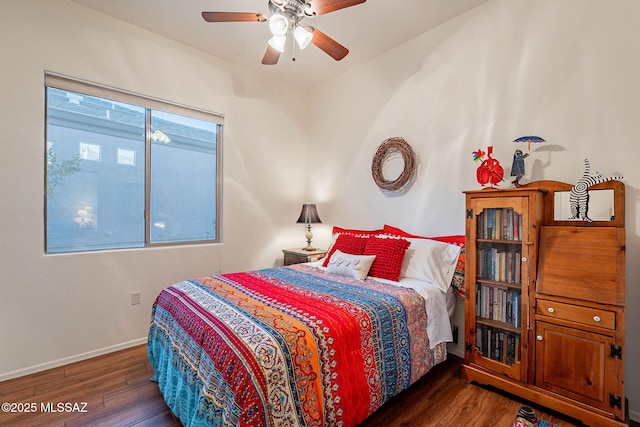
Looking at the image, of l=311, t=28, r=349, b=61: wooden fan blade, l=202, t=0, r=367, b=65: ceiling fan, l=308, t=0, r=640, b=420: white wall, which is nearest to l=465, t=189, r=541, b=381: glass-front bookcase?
l=308, t=0, r=640, b=420: white wall

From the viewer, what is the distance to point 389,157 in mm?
3178

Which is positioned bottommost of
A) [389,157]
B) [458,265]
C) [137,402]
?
[137,402]

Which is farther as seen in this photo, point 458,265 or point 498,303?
point 458,265

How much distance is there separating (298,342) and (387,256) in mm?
1331

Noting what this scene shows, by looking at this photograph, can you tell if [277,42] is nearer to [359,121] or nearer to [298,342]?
[359,121]

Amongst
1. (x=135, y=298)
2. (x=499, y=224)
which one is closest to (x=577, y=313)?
(x=499, y=224)

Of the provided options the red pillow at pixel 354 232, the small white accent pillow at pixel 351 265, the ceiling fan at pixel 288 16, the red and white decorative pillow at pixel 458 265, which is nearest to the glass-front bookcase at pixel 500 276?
the red and white decorative pillow at pixel 458 265

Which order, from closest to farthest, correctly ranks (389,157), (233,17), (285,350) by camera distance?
(285,350) < (233,17) < (389,157)

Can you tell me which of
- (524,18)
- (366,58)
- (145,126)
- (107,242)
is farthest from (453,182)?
(107,242)

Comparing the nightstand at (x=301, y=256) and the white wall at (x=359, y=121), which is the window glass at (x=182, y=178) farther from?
the nightstand at (x=301, y=256)

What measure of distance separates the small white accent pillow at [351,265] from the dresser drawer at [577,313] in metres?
1.17

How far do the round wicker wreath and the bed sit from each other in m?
0.79

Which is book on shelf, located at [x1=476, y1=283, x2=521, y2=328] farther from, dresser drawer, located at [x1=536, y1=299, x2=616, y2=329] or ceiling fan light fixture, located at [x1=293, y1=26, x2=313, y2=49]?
ceiling fan light fixture, located at [x1=293, y1=26, x2=313, y2=49]

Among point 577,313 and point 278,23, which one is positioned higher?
point 278,23
